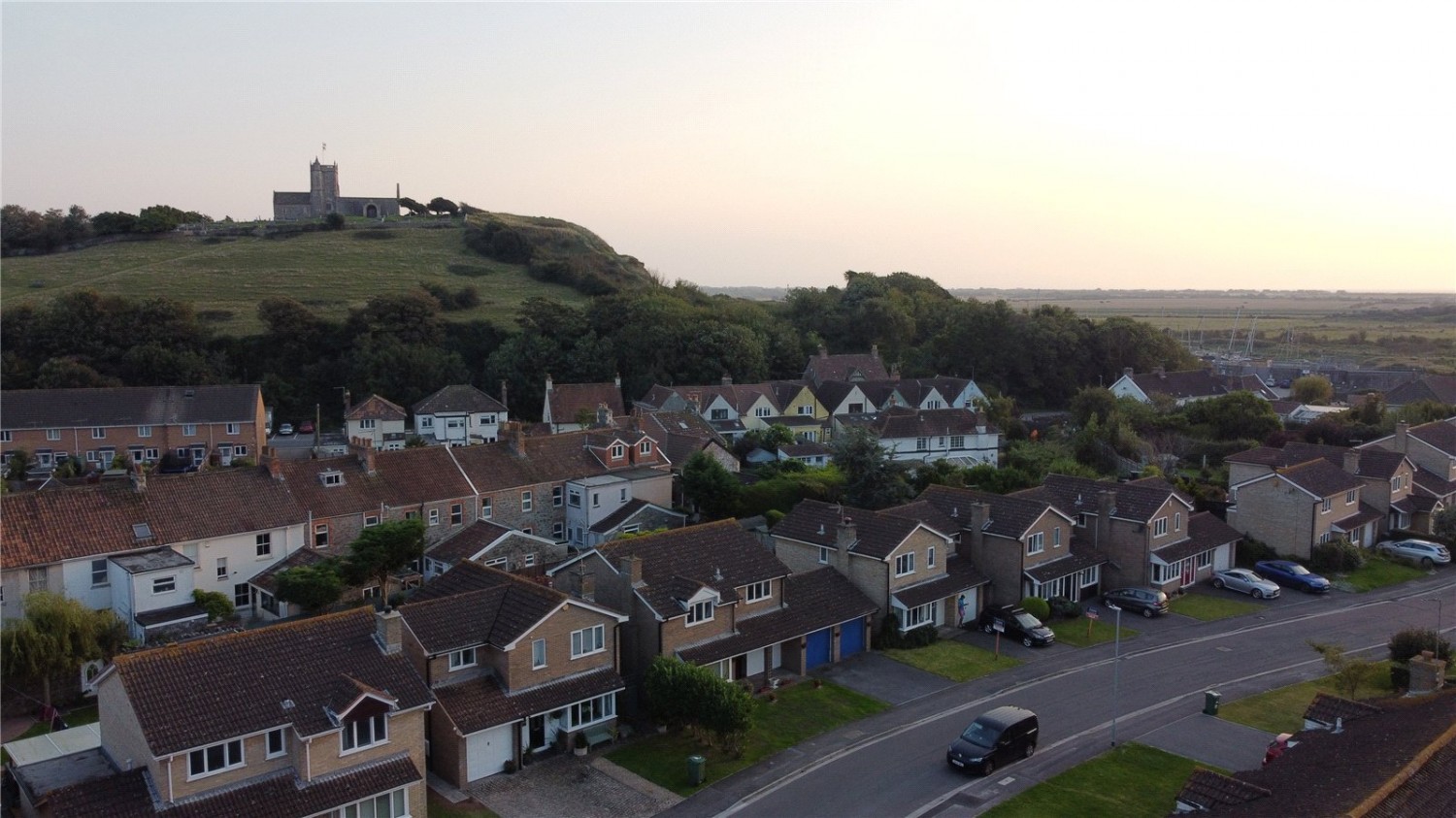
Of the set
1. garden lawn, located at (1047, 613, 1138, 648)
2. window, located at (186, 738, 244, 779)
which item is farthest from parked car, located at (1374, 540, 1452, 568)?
window, located at (186, 738, 244, 779)

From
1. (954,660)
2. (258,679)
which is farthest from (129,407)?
(954,660)

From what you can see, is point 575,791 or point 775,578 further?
point 775,578

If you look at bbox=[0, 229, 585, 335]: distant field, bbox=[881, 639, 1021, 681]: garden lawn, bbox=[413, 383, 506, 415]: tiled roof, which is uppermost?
bbox=[0, 229, 585, 335]: distant field

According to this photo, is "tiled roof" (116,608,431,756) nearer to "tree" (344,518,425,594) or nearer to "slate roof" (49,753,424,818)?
"slate roof" (49,753,424,818)

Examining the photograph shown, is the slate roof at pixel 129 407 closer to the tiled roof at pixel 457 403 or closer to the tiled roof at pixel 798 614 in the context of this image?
the tiled roof at pixel 457 403

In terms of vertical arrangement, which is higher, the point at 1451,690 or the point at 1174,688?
the point at 1451,690

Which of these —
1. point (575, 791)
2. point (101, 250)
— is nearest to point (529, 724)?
point (575, 791)

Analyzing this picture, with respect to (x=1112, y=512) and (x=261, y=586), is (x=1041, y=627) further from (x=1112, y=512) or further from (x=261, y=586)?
(x=261, y=586)
